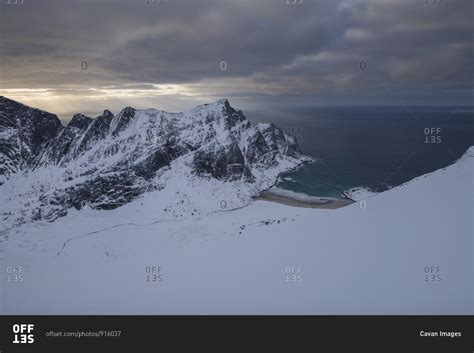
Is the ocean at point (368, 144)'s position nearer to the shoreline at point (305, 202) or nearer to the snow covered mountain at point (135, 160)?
the shoreline at point (305, 202)

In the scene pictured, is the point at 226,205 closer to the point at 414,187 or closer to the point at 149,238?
the point at 149,238

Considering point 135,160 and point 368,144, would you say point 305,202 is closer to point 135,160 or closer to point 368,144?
point 368,144

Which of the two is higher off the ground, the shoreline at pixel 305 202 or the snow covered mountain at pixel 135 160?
the snow covered mountain at pixel 135 160
